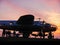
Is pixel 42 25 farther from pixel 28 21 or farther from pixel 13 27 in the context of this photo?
pixel 28 21

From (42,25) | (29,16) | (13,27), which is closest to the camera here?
(42,25)

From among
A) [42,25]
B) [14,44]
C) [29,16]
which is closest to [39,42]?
[14,44]

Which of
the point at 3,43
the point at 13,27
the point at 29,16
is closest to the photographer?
the point at 3,43

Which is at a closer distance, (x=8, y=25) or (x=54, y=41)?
(x=54, y=41)

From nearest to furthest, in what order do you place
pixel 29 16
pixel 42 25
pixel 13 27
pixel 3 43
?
pixel 3 43 → pixel 42 25 → pixel 13 27 → pixel 29 16

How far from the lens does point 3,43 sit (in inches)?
36.7

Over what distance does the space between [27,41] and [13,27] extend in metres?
1.71

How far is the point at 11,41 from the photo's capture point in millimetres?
936

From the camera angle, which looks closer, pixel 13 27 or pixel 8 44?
pixel 8 44

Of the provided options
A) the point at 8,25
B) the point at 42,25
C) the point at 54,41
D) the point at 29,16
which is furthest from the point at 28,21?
the point at 54,41

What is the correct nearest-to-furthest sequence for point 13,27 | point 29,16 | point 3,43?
point 3,43 → point 13,27 → point 29,16

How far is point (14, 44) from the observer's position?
3.10 ft

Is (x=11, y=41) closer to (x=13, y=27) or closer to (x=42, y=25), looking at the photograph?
(x=42, y=25)

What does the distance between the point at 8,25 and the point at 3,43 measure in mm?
1762
